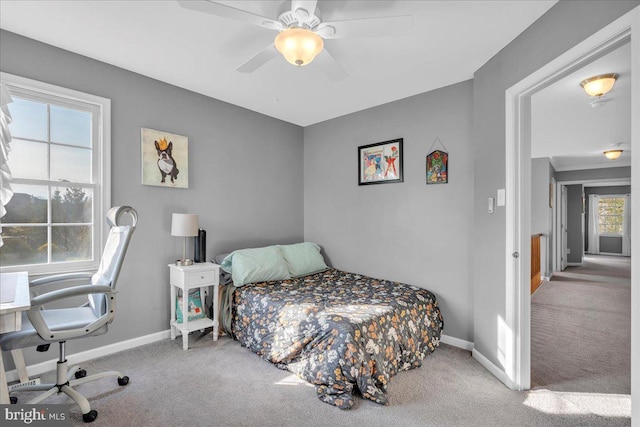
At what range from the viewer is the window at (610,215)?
987 centimetres

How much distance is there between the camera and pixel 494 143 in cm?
242

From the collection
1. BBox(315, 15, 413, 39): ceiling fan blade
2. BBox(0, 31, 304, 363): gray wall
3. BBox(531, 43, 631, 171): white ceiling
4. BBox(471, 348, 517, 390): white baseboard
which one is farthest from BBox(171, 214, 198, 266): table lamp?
BBox(531, 43, 631, 171): white ceiling

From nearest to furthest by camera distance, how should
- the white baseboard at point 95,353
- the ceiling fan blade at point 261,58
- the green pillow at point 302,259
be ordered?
the ceiling fan blade at point 261,58, the white baseboard at point 95,353, the green pillow at point 302,259

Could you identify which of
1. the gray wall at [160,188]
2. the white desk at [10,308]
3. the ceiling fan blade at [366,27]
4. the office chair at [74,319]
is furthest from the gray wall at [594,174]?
the white desk at [10,308]

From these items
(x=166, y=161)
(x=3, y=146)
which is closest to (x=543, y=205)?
(x=166, y=161)

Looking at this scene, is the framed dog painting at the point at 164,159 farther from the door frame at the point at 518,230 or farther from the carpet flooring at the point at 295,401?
the door frame at the point at 518,230

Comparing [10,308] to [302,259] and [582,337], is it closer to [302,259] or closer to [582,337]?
[302,259]

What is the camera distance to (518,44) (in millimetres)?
2158

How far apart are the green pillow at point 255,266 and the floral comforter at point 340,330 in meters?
0.08

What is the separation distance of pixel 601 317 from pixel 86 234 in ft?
18.6

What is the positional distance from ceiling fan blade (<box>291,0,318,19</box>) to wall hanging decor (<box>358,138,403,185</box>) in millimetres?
1975

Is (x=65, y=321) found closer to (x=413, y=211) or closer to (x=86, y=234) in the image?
(x=86, y=234)

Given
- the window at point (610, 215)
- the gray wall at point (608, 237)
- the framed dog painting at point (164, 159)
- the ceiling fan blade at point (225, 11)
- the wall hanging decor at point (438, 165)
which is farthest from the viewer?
the window at point (610, 215)

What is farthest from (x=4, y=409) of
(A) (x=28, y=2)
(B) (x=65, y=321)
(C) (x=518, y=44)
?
(C) (x=518, y=44)
